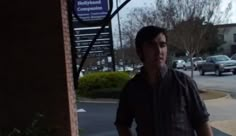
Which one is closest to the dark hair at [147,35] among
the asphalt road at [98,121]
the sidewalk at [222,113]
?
the asphalt road at [98,121]

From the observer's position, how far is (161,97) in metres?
2.95

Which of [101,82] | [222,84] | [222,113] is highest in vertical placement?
[101,82]

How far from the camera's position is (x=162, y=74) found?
9.81 ft

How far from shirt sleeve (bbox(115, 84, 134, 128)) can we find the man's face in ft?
0.82

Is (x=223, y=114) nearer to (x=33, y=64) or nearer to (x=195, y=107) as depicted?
(x=33, y=64)

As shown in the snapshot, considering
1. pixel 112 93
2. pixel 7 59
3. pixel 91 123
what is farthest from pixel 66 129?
pixel 112 93

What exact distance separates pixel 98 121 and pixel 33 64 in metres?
8.86

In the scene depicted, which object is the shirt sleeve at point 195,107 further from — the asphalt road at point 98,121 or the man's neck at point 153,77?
the asphalt road at point 98,121

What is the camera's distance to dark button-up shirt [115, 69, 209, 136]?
292cm

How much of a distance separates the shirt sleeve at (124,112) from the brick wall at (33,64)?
3410 millimetres

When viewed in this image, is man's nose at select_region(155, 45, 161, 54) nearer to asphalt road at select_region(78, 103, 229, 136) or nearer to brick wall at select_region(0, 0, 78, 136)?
brick wall at select_region(0, 0, 78, 136)

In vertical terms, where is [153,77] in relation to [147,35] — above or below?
below

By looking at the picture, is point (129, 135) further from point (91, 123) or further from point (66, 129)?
point (91, 123)

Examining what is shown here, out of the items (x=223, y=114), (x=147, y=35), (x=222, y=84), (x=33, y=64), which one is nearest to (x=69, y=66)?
(x=33, y=64)
